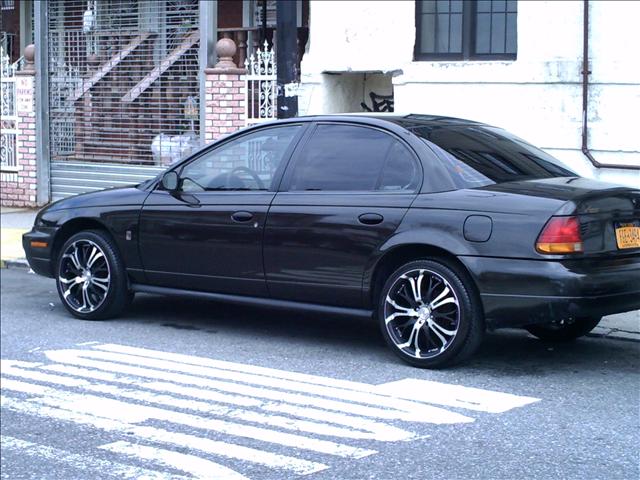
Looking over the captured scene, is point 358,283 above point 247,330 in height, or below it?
above

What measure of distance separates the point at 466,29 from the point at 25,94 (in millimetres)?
7409

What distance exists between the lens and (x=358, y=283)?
7.20m

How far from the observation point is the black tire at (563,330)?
7609mm

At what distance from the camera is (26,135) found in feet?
55.3

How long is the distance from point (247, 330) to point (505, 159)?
2450mm

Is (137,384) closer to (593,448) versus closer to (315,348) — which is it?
(315,348)

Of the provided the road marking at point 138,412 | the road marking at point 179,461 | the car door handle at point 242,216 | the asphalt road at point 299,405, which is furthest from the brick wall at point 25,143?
the road marking at point 179,461

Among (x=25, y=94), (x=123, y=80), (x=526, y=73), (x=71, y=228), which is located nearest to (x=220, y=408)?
(x=71, y=228)

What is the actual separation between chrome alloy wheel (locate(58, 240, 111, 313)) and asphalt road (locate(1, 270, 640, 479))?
0.21m

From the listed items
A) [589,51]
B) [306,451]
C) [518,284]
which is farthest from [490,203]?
[589,51]

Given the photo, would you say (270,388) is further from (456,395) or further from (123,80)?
(123,80)

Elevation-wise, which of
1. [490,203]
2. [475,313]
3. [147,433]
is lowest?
[147,433]

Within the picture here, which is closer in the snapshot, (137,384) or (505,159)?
(137,384)

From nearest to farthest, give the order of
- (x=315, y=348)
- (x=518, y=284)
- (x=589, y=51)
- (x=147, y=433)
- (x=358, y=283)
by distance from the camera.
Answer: (x=147, y=433) → (x=518, y=284) → (x=358, y=283) → (x=315, y=348) → (x=589, y=51)
